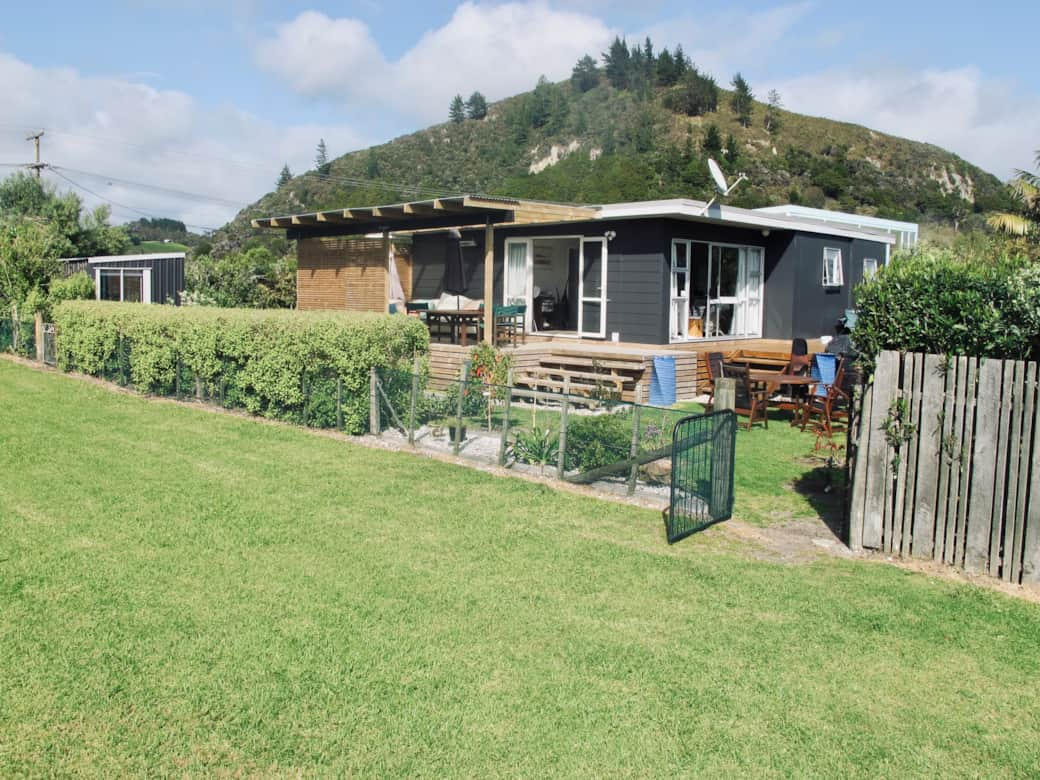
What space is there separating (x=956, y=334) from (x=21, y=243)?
18.3m

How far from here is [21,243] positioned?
18.5 m

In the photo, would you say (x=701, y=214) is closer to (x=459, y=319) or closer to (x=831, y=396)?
(x=459, y=319)

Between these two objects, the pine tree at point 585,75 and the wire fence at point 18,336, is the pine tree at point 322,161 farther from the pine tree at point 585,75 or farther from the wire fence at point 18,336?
the wire fence at point 18,336

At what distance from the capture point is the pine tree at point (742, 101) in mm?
81688

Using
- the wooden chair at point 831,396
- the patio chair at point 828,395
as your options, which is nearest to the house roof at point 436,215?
the patio chair at point 828,395

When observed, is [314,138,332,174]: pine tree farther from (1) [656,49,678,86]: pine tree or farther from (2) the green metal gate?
(2) the green metal gate

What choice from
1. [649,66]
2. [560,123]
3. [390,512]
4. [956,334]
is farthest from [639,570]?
[649,66]

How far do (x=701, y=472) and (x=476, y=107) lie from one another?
87976mm

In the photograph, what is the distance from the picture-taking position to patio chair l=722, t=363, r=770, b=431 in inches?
492

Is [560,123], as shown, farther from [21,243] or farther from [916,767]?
[916,767]

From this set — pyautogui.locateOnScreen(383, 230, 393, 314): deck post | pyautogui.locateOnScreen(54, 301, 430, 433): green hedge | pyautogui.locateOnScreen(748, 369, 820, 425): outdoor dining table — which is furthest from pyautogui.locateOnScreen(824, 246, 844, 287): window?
pyautogui.locateOnScreen(54, 301, 430, 433): green hedge

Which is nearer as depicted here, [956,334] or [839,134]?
[956,334]

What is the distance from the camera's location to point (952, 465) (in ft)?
20.4

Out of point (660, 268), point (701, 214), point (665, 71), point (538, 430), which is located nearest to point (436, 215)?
point (660, 268)
